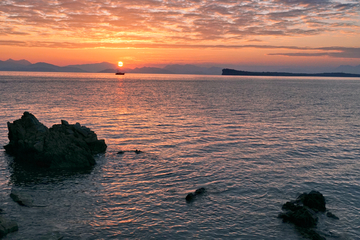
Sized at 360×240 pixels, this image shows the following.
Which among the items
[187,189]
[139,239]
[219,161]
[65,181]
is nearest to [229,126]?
[219,161]

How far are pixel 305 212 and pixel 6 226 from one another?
56.5 ft

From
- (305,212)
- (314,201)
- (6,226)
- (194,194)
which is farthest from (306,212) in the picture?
(6,226)

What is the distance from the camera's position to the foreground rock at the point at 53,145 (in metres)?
26.8

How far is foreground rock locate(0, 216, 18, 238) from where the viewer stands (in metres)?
14.7

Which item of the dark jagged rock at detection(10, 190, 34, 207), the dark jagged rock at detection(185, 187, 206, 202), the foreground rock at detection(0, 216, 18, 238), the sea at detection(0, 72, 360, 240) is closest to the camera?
the foreground rock at detection(0, 216, 18, 238)

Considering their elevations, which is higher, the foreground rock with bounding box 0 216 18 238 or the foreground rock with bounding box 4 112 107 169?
the foreground rock with bounding box 4 112 107 169

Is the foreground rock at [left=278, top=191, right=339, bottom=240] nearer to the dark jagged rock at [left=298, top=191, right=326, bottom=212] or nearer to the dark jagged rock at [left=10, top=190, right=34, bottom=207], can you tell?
the dark jagged rock at [left=298, top=191, right=326, bottom=212]

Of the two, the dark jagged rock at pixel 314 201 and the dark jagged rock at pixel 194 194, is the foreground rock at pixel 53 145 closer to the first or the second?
the dark jagged rock at pixel 194 194

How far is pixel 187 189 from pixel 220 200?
292 cm

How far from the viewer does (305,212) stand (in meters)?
17.2

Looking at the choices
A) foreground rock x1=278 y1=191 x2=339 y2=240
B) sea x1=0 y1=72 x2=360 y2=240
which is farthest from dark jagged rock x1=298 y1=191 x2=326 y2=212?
sea x1=0 y1=72 x2=360 y2=240

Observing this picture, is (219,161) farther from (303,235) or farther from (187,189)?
(303,235)

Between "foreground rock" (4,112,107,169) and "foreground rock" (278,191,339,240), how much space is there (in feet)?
60.2

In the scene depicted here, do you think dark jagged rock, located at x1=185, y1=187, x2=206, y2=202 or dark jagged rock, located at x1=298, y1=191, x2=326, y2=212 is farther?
dark jagged rock, located at x1=185, y1=187, x2=206, y2=202
